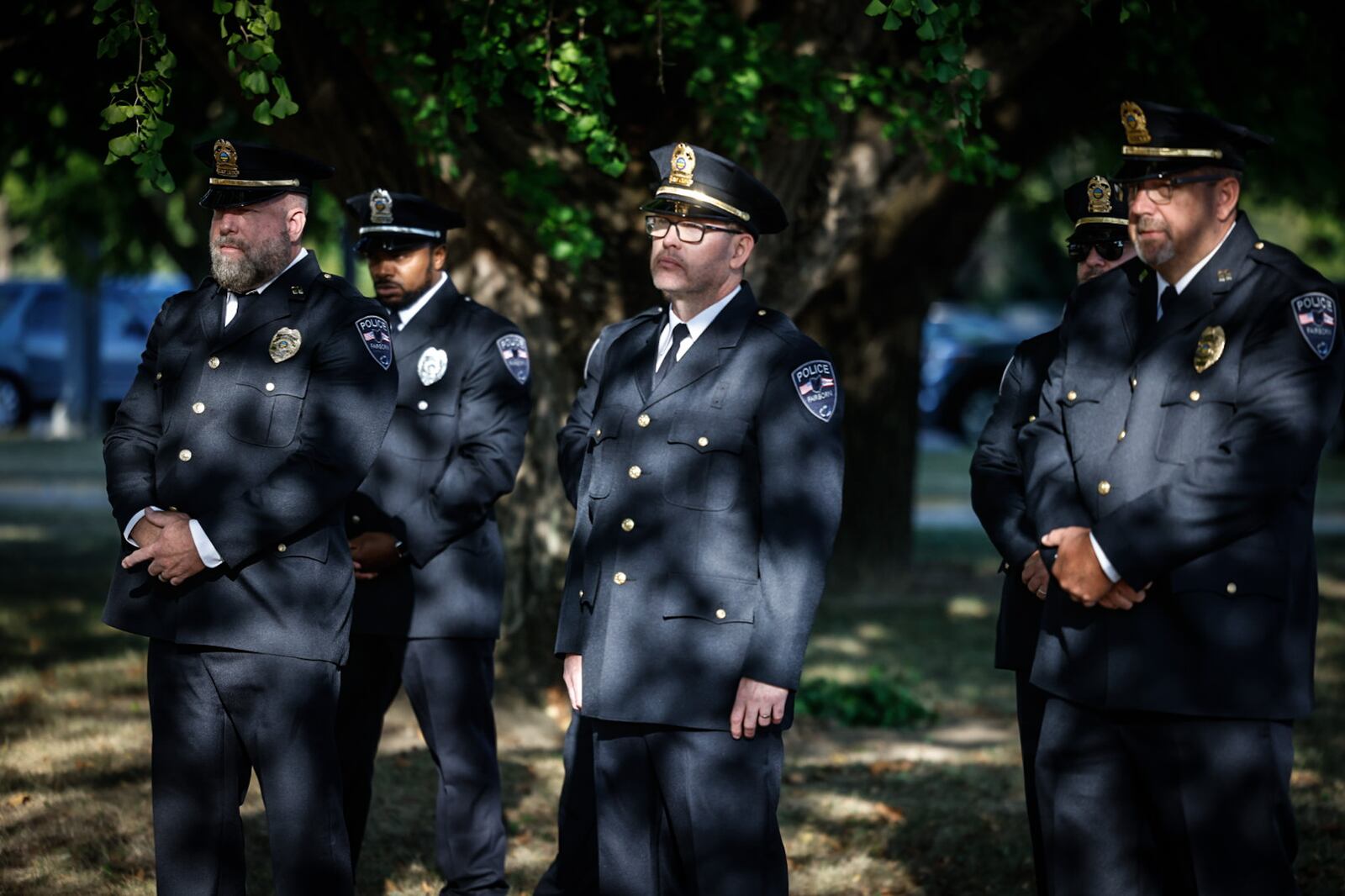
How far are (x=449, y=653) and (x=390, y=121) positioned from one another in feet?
10.2

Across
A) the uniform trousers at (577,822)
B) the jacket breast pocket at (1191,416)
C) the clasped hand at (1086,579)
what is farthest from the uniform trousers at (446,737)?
the jacket breast pocket at (1191,416)

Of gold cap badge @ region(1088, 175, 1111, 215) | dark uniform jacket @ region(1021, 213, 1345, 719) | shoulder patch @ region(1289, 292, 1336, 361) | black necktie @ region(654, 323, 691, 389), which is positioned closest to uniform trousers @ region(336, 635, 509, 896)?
black necktie @ region(654, 323, 691, 389)

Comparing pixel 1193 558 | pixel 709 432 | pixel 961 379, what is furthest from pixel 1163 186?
pixel 961 379

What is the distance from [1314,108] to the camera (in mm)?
10688

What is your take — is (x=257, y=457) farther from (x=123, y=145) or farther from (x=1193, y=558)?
(x=1193, y=558)

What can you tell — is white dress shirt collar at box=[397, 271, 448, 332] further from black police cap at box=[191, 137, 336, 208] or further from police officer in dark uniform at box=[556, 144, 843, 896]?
police officer in dark uniform at box=[556, 144, 843, 896]

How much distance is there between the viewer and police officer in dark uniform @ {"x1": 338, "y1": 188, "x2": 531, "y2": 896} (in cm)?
550

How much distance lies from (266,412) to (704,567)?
122cm

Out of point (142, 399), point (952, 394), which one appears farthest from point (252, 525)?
point (952, 394)

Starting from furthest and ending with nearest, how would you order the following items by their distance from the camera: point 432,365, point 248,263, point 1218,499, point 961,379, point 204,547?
point 961,379 < point 432,365 < point 248,263 < point 204,547 < point 1218,499

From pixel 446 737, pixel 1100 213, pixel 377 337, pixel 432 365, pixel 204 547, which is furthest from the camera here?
pixel 432 365

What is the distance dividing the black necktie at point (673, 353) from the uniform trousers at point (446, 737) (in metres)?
1.61

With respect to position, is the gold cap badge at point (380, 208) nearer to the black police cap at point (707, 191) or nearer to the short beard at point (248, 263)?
the short beard at point (248, 263)

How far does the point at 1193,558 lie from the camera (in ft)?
12.6
